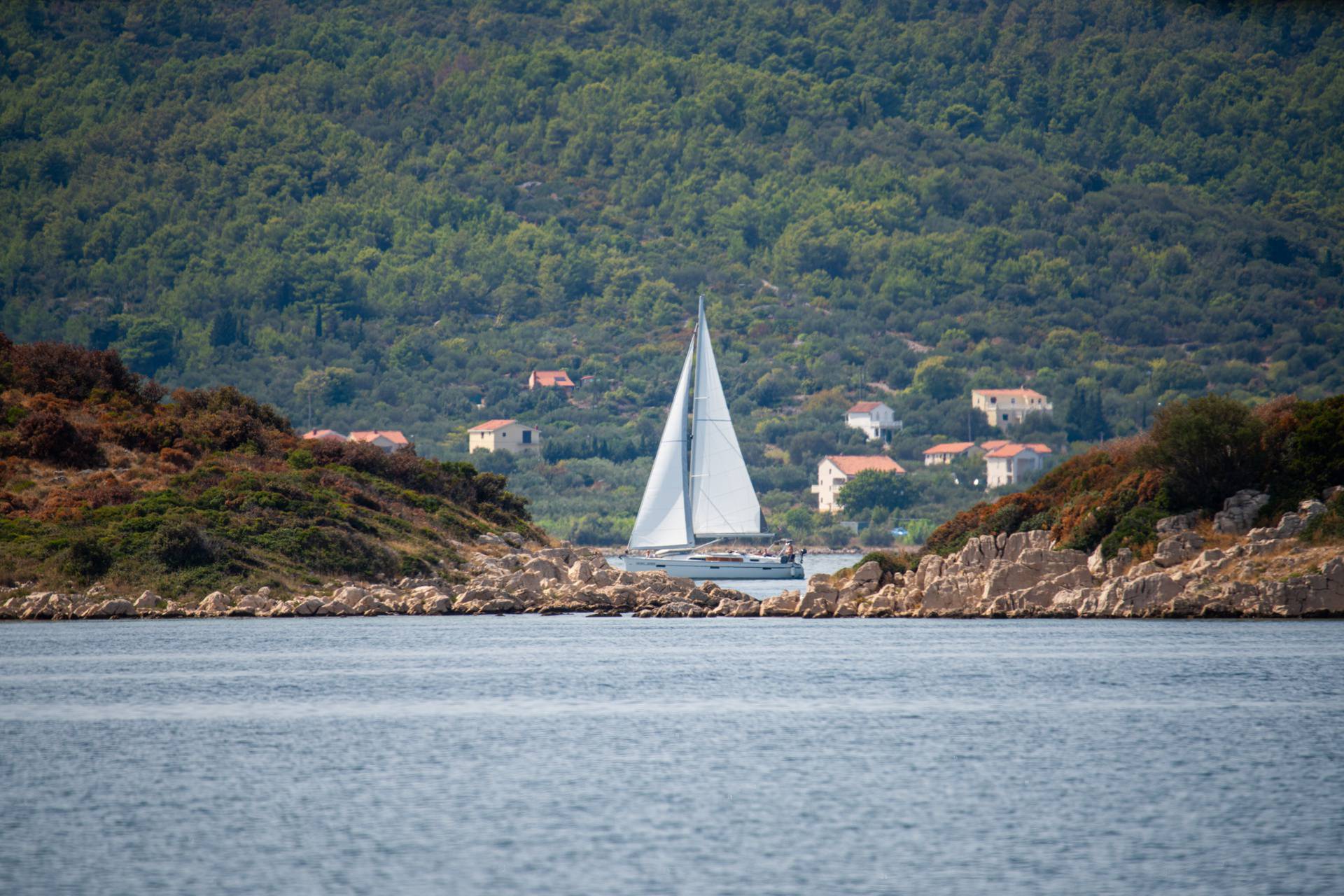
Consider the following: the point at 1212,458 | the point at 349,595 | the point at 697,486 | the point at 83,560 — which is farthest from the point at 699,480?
the point at 83,560

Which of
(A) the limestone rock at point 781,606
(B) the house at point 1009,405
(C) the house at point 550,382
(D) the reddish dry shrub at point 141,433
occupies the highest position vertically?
(C) the house at point 550,382

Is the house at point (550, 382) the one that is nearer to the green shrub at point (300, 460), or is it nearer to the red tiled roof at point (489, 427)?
the red tiled roof at point (489, 427)

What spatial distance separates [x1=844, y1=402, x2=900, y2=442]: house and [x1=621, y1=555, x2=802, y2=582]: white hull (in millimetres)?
97388

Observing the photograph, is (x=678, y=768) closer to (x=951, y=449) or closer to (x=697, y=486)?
(x=697, y=486)

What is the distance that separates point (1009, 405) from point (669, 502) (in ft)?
369

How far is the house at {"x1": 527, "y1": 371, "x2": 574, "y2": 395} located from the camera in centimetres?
19350

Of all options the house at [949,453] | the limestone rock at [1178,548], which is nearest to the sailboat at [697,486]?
the limestone rock at [1178,548]

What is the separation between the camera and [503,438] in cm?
16975

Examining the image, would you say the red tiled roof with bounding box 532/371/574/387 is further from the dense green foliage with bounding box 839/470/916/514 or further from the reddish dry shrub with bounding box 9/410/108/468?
the reddish dry shrub with bounding box 9/410/108/468

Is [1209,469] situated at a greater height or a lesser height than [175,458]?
lesser

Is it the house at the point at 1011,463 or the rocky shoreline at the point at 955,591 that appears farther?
the house at the point at 1011,463

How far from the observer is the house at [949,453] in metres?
172

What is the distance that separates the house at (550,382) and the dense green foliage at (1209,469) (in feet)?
435

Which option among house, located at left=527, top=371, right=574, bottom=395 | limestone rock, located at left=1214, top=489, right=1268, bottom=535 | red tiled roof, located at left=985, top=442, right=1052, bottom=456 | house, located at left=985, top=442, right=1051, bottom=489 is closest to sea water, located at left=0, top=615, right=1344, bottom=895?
limestone rock, located at left=1214, top=489, right=1268, bottom=535
